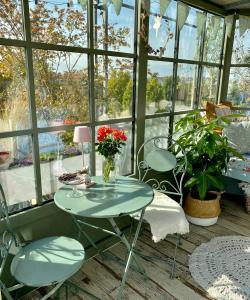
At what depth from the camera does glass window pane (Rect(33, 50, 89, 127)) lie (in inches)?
69.6

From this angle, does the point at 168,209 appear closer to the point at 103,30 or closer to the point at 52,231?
the point at 52,231

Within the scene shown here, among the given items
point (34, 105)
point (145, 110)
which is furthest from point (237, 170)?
point (34, 105)

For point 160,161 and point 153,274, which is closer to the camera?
point 153,274

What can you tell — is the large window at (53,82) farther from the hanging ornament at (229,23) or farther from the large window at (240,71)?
the large window at (240,71)

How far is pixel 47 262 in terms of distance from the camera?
1.42 metres

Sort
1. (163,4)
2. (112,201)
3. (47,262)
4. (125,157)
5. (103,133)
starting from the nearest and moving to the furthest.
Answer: (47,262) < (112,201) < (103,133) < (163,4) < (125,157)

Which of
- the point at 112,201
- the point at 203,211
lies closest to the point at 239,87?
the point at 203,211

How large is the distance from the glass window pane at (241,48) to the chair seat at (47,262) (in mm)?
3083

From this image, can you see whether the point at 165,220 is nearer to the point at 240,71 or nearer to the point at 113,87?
the point at 113,87

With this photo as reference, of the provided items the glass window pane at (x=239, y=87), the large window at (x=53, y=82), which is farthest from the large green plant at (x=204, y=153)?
the glass window pane at (x=239, y=87)

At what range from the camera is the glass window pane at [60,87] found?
177cm

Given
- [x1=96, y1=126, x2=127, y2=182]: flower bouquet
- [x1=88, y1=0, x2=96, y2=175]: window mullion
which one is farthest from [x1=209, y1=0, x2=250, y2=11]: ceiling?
[x1=96, y1=126, x2=127, y2=182]: flower bouquet

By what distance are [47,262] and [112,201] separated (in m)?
0.51

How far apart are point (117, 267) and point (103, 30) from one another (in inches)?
76.4
